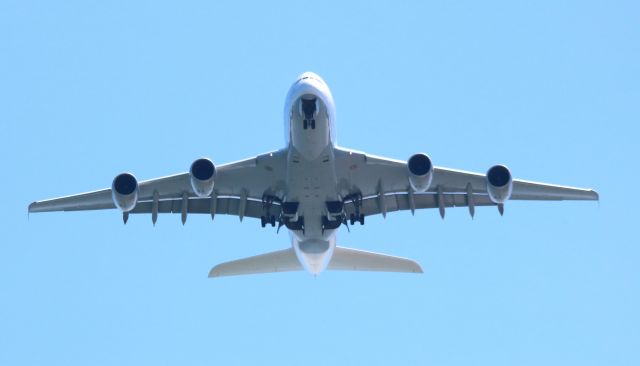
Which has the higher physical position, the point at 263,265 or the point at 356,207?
the point at 356,207

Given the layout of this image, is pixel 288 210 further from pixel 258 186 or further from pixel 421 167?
pixel 421 167

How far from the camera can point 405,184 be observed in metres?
40.6

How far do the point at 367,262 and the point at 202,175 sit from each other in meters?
7.99

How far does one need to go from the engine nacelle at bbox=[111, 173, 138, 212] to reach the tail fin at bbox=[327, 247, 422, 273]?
8.13 m

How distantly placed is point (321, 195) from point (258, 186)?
2.15 metres

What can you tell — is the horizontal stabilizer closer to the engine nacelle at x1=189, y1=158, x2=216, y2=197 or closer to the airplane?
the airplane

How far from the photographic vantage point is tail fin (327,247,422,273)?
42.7m

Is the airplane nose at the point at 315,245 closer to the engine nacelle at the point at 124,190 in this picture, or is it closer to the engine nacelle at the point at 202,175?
the engine nacelle at the point at 202,175

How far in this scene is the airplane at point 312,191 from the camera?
37719 millimetres

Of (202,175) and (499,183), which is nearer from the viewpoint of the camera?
(202,175)

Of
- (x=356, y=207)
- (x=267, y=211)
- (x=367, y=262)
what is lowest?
(x=367, y=262)

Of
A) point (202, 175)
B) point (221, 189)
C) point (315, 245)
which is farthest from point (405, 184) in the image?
point (202, 175)

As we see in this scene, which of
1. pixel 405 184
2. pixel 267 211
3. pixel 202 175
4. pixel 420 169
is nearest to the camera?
pixel 202 175

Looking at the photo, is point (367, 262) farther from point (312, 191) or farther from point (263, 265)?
point (312, 191)
